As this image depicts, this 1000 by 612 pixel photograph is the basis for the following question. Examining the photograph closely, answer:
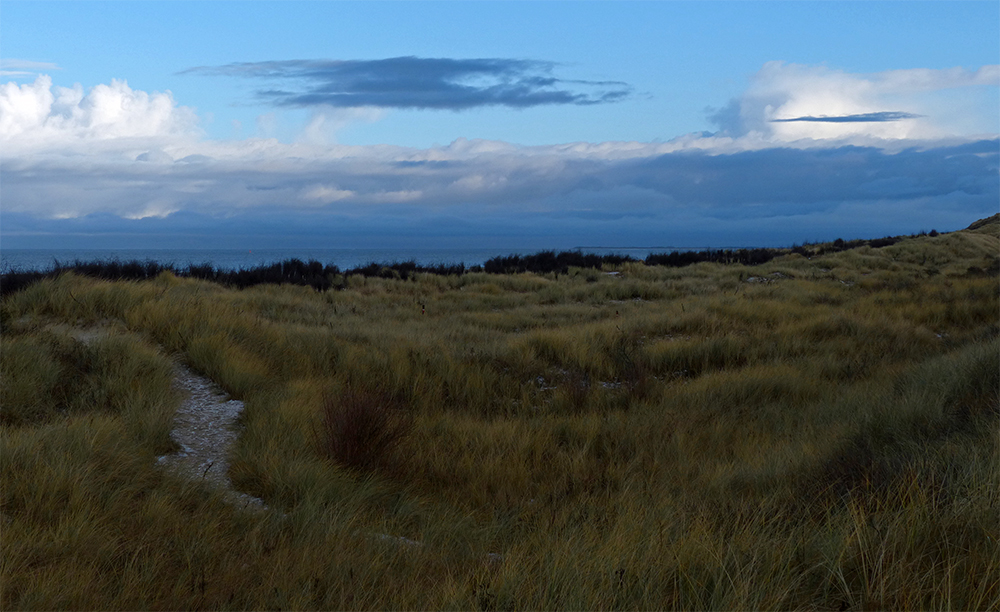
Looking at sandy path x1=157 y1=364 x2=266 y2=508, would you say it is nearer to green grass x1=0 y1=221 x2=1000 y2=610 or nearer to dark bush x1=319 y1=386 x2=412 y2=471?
green grass x1=0 y1=221 x2=1000 y2=610

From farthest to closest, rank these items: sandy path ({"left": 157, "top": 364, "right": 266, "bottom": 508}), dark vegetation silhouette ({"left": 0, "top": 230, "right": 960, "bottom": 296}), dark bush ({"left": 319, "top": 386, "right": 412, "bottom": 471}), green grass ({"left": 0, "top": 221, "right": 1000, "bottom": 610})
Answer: dark vegetation silhouette ({"left": 0, "top": 230, "right": 960, "bottom": 296}) < dark bush ({"left": 319, "top": 386, "right": 412, "bottom": 471}) < sandy path ({"left": 157, "top": 364, "right": 266, "bottom": 508}) < green grass ({"left": 0, "top": 221, "right": 1000, "bottom": 610})

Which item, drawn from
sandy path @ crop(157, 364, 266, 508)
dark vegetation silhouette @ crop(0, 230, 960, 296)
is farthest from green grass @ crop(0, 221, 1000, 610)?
dark vegetation silhouette @ crop(0, 230, 960, 296)

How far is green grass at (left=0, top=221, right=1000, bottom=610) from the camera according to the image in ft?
9.01

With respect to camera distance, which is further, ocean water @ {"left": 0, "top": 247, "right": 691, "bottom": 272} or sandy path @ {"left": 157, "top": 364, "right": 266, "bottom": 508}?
ocean water @ {"left": 0, "top": 247, "right": 691, "bottom": 272}

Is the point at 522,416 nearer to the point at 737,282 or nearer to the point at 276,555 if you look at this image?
the point at 276,555

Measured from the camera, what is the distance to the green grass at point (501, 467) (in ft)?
9.01

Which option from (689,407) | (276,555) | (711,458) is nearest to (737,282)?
(689,407)

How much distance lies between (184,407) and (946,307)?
14.2 metres

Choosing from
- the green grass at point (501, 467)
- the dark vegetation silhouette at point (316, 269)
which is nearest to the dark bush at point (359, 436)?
the green grass at point (501, 467)

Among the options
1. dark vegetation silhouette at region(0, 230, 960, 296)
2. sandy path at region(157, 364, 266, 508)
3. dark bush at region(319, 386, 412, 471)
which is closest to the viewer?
sandy path at region(157, 364, 266, 508)

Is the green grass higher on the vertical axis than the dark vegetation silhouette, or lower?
lower

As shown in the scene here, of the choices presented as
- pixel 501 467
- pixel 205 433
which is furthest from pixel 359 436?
pixel 205 433

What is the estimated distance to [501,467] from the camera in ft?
16.6

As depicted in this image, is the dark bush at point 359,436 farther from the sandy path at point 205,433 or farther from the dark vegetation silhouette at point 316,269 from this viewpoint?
the dark vegetation silhouette at point 316,269
